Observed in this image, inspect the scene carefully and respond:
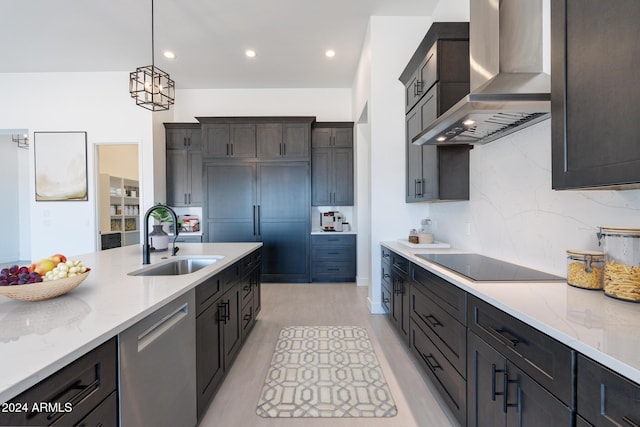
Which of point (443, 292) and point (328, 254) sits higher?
point (443, 292)

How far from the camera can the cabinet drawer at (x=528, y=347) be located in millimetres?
841

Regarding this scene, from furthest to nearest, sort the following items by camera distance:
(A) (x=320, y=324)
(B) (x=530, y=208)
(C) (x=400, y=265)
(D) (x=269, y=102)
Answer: (D) (x=269, y=102) < (A) (x=320, y=324) < (C) (x=400, y=265) < (B) (x=530, y=208)

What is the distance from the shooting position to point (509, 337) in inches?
43.1

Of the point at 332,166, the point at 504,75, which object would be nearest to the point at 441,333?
the point at 504,75

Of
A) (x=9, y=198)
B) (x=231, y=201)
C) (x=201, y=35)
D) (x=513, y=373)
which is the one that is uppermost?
(x=201, y=35)

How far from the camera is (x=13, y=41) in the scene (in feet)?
12.4

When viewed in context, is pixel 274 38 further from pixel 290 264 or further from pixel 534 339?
pixel 534 339

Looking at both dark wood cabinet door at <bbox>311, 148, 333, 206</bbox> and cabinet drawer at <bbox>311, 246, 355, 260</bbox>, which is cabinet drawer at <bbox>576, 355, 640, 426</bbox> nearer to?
cabinet drawer at <bbox>311, 246, 355, 260</bbox>

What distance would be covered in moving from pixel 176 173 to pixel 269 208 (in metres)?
1.88

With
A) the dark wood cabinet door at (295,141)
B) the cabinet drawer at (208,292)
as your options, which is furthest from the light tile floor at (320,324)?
the dark wood cabinet door at (295,141)

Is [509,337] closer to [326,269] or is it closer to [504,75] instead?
[504,75]

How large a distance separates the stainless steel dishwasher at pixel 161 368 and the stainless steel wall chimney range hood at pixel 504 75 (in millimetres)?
1801

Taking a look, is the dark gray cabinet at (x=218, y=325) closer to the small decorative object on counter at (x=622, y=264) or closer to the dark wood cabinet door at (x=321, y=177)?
the small decorative object on counter at (x=622, y=264)

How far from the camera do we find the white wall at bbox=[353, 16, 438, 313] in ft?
11.2
